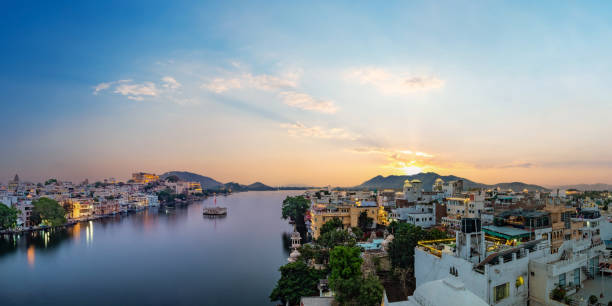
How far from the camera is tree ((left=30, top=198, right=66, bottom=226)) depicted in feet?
122

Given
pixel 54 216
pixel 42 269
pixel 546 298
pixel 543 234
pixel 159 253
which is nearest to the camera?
pixel 546 298

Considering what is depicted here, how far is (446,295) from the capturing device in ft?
18.2

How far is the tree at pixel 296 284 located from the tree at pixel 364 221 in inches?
510

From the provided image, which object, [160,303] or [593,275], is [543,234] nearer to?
[593,275]

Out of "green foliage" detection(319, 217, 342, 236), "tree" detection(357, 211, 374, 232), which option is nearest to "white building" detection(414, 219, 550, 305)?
"green foliage" detection(319, 217, 342, 236)

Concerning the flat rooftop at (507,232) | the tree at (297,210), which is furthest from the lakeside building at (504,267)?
the tree at (297,210)

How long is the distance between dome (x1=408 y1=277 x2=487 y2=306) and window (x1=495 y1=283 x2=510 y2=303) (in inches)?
162

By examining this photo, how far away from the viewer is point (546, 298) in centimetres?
933

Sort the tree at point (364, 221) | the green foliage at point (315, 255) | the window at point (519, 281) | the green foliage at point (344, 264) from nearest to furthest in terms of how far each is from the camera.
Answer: the window at point (519, 281) → the green foliage at point (344, 264) → the green foliage at point (315, 255) → the tree at point (364, 221)

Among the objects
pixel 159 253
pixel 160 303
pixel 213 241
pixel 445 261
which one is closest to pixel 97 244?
pixel 159 253

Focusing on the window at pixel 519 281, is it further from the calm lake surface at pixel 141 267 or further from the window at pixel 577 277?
the calm lake surface at pixel 141 267

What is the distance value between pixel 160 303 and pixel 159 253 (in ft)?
39.0

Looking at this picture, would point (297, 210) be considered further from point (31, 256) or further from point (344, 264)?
point (344, 264)

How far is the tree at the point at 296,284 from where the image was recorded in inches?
506
